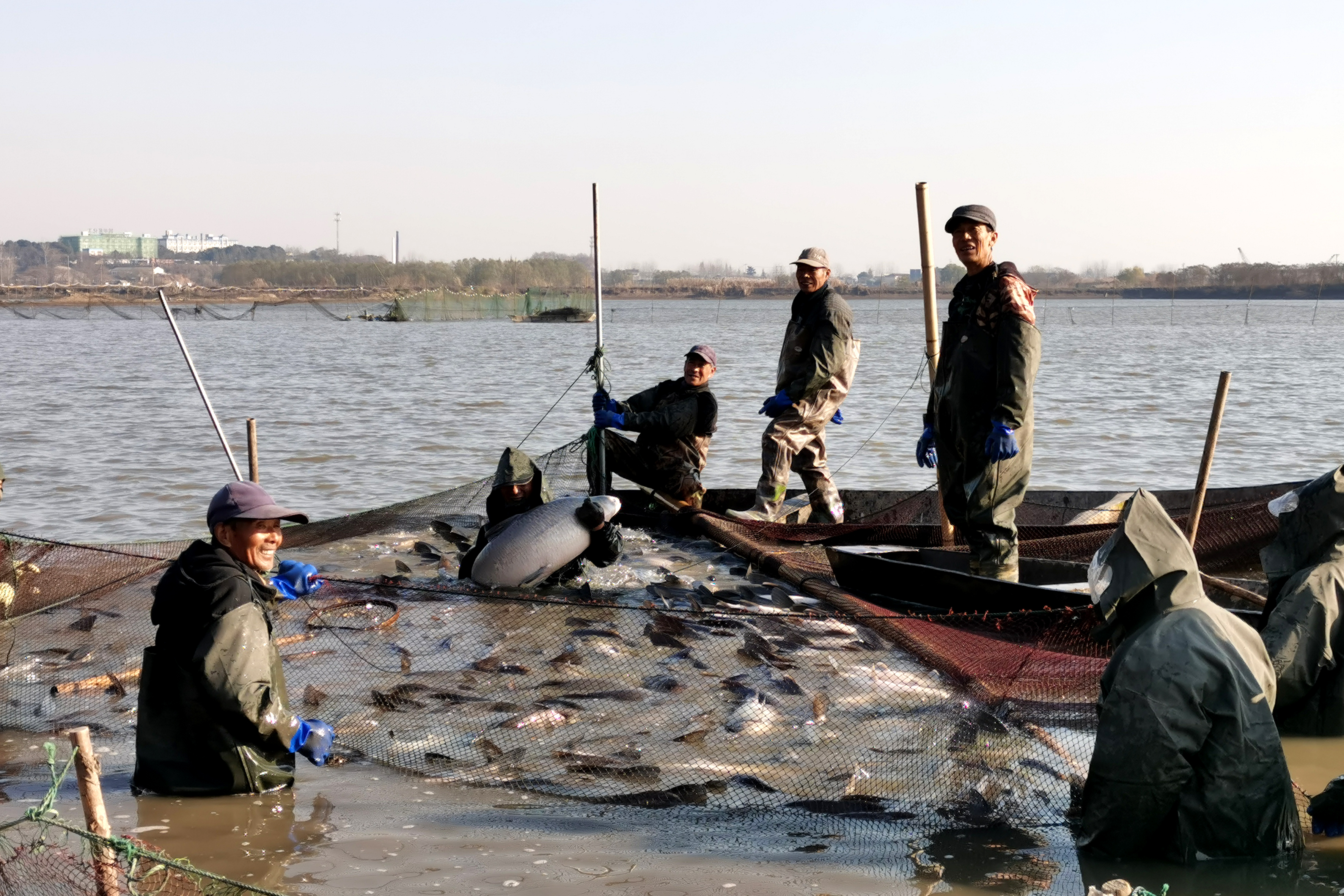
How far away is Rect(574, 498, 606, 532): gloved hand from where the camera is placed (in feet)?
28.4

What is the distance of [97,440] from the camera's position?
19625 mm

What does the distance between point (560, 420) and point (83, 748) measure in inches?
799

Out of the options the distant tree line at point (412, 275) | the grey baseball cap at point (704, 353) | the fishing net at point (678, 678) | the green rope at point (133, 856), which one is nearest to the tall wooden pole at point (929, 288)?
the fishing net at point (678, 678)

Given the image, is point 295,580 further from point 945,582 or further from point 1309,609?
point 1309,609

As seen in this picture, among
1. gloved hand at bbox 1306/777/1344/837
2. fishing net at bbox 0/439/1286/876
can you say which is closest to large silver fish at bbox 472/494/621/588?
fishing net at bbox 0/439/1286/876

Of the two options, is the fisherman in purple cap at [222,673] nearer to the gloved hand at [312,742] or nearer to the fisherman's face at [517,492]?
the gloved hand at [312,742]

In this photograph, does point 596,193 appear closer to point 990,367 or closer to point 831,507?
point 831,507

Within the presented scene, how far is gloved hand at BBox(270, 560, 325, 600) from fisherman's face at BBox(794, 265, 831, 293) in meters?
5.74

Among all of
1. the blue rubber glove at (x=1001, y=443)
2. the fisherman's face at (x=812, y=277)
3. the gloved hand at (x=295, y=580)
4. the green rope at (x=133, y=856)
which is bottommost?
the green rope at (x=133, y=856)

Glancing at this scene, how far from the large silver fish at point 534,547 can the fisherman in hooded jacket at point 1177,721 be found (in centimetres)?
474

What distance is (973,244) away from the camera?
25.0 ft

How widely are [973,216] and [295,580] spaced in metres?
4.37

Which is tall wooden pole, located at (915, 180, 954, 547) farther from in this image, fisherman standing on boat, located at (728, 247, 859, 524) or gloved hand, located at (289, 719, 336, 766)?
gloved hand, located at (289, 719, 336, 766)

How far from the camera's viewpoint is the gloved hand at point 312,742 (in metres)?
4.95
